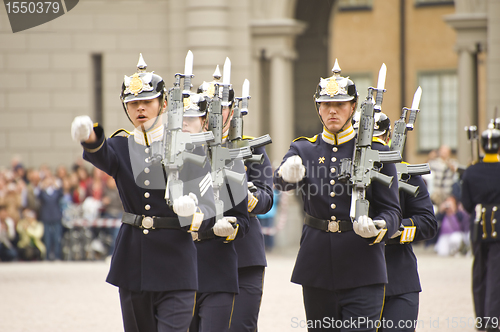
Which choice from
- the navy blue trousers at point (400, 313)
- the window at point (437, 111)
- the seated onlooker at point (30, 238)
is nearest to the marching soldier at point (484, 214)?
the navy blue trousers at point (400, 313)

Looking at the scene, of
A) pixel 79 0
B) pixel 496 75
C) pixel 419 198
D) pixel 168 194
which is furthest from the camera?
pixel 79 0

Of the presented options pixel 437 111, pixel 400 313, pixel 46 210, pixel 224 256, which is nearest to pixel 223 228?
pixel 224 256

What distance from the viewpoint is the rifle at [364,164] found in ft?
15.1

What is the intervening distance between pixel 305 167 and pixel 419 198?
1096mm

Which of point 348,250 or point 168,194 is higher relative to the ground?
point 168,194

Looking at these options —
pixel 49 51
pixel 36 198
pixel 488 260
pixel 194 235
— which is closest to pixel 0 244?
pixel 36 198

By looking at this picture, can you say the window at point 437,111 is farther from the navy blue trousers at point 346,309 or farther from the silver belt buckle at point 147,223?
the silver belt buckle at point 147,223

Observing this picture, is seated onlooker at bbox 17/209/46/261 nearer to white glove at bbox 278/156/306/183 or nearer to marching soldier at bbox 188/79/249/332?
marching soldier at bbox 188/79/249/332

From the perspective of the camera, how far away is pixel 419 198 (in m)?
5.61

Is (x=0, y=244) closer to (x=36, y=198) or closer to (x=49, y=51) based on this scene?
(x=36, y=198)

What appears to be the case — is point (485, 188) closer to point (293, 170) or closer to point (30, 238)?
point (293, 170)

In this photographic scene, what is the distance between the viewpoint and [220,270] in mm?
5035

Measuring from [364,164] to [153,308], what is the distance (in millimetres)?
1438

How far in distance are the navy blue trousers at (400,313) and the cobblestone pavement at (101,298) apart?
265 centimetres
